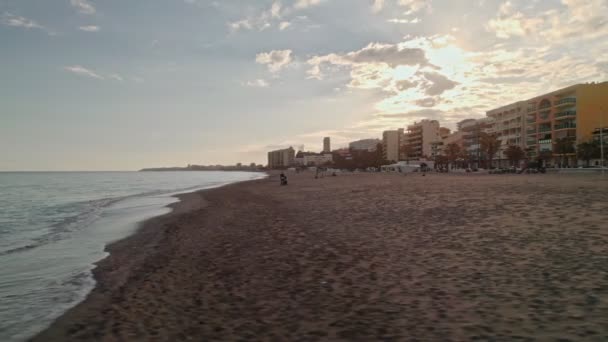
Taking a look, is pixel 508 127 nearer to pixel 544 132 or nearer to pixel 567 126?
pixel 544 132

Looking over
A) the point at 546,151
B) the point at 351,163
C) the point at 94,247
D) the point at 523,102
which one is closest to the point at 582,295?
the point at 94,247

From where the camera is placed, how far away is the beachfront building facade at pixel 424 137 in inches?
5945

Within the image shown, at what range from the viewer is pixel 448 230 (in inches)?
427

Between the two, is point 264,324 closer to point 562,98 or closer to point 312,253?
point 312,253

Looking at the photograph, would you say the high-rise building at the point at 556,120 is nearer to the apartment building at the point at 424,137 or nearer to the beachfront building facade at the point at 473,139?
the beachfront building facade at the point at 473,139

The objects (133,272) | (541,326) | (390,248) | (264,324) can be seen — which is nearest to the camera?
(541,326)

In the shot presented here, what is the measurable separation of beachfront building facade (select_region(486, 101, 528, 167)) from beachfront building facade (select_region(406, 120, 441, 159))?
39.2 meters

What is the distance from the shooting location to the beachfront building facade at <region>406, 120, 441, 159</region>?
151 meters

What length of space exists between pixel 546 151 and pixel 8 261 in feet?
323

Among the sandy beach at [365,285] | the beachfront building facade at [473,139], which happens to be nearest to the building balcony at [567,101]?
the beachfront building facade at [473,139]

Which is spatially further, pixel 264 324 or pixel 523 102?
pixel 523 102

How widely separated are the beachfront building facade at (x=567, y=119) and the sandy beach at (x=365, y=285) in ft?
269

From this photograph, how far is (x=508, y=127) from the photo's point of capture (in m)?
102

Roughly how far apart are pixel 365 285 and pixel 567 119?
95956 mm
